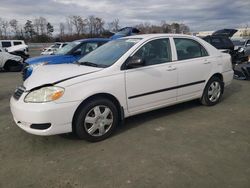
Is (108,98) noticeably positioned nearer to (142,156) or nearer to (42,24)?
(142,156)

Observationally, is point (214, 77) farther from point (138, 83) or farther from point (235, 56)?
point (235, 56)

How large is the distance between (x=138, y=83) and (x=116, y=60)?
530 mm

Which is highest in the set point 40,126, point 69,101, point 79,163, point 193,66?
point 193,66

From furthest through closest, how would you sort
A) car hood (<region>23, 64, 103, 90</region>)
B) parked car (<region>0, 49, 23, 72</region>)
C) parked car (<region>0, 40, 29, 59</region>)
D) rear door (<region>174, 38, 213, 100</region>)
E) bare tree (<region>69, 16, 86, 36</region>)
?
bare tree (<region>69, 16, 86, 36</region>), parked car (<region>0, 40, 29, 59</region>), parked car (<region>0, 49, 23, 72</region>), rear door (<region>174, 38, 213, 100</region>), car hood (<region>23, 64, 103, 90</region>)

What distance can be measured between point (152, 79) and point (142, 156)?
58.8 inches

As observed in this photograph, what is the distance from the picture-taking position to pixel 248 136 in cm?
402

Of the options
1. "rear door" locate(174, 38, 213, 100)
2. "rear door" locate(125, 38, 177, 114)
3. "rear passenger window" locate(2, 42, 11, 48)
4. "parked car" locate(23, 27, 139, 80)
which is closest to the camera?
"rear door" locate(125, 38, 177, 114)

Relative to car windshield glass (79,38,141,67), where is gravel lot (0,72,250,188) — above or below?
below

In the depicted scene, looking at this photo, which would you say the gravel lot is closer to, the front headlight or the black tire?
the front headlight

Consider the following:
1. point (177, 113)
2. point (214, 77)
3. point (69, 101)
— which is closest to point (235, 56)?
point (214, 77)

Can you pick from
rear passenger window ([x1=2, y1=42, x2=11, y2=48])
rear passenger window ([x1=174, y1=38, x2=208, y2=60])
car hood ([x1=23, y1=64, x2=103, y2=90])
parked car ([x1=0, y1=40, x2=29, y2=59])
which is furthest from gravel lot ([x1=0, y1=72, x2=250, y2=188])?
rear passenger window ([x1=2, y1=42, x2=11, y2=48])

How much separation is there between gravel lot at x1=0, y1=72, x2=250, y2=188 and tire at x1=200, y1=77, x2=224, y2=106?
25.1 inches

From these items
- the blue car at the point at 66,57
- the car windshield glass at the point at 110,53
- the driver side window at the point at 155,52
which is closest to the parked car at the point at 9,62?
the blue car at the point at 66,57

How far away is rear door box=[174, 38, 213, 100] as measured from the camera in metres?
4.91
